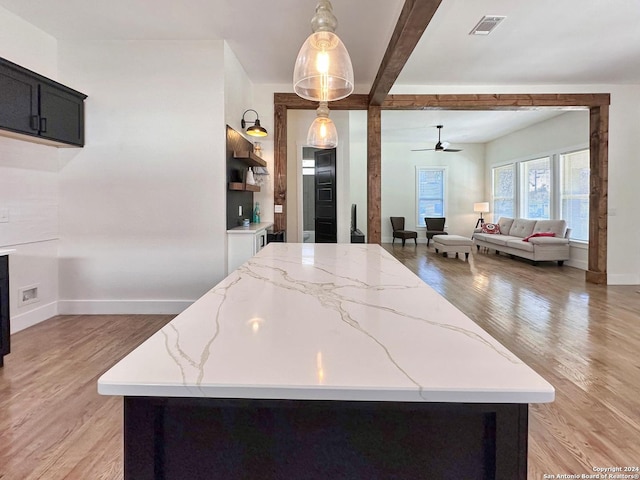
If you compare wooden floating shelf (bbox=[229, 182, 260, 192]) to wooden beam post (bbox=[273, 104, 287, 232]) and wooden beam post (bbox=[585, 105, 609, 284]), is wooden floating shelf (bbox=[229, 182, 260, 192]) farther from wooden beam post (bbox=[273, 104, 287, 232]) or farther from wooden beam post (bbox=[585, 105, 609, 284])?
wooden beam post (bbox=[585, 105, 609, 284])

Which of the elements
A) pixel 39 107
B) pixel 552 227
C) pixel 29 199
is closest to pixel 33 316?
pixel 29 199

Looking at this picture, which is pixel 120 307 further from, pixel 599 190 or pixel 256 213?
pixel 599 190

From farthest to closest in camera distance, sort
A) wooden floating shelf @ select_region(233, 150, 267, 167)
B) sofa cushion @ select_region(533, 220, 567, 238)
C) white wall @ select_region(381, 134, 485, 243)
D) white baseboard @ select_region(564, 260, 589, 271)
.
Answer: white wall @ select_region(381, 134, 485, 243) < sofa cushion @ select_region(533, 220, 567, 238) < white baseboard @ select_region(564, 260, 589, 271) < wooden floating shelf @ select_region(233, 150, 267, 167)

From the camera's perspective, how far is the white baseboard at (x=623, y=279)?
551cm

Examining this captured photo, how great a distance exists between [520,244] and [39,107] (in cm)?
767

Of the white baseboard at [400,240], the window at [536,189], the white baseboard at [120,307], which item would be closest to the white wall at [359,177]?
the white baseboard at [400,240]

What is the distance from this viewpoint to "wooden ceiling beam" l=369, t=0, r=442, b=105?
2.63m

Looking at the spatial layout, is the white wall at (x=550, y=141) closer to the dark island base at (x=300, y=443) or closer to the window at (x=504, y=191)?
the window at (x=504, y=191)

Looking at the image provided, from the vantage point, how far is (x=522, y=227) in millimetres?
8344

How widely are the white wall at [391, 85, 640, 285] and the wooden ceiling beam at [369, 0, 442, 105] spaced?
59.5 inches

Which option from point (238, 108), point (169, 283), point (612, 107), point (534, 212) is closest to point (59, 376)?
point (169, 283)

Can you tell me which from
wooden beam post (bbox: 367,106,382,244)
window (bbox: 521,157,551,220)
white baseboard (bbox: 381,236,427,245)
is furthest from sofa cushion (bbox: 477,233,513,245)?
wooden beam post (bbox: 367,106,382,244)

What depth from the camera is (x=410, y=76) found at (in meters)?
4.96

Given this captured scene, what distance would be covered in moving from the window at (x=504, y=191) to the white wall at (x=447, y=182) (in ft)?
1.91
